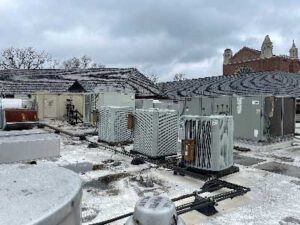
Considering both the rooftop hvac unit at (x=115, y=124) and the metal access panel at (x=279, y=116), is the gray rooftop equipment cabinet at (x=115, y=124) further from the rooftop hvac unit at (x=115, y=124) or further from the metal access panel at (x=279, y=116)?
the metal access panel at (x=279, y=116)

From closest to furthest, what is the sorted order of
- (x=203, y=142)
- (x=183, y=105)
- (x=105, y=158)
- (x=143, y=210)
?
(x=143, y=210) < (x=203, y=142) < (x=105, y=158) < (x=183, y=105)

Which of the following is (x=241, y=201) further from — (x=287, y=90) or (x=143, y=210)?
(x=287, y=90)

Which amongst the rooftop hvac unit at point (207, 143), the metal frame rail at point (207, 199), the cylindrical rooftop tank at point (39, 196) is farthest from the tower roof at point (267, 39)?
the cylindrical rooftop tank at point (39, 196)

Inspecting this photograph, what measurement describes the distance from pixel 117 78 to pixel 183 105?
16.2m

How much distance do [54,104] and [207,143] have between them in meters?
14.8

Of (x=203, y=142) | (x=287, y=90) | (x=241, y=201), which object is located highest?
(x=287, y=90)

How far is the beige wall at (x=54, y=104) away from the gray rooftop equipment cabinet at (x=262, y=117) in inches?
438

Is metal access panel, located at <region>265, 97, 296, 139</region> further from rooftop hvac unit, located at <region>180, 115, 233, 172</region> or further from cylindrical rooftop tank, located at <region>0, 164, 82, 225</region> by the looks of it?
cylindrical rooftop tank, located at <region>0, 164, 82, 225</region>

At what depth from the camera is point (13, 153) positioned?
2562 mm

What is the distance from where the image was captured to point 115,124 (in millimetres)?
10609

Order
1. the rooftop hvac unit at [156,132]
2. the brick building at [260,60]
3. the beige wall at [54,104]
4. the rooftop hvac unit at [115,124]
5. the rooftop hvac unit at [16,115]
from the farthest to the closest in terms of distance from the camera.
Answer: the brick building at [260,60], the beige wall at [54,104], the rooftop hvac unit at [16,115], the rooftop hvac unit at [115,124], the rooftop hvac unit at [156,132]

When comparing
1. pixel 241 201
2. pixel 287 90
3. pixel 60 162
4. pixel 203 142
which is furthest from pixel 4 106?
pixel 287 90

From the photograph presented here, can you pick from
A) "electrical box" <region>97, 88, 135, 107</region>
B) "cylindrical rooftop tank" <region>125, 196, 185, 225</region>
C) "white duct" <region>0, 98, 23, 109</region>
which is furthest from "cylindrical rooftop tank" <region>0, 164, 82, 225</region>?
"electrical box" <region>97, 88, 135, 107</region>

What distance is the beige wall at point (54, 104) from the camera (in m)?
19.5
